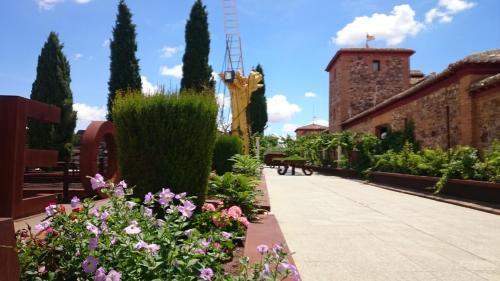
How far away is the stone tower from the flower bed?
1063 inches

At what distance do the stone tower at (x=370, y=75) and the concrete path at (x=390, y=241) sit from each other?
68.8ft

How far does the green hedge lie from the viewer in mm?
3977

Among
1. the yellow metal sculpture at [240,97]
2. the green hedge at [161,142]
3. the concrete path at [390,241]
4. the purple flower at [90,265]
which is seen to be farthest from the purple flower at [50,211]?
the yellow metal sculpture at [240,97]

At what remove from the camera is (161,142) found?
3.97m

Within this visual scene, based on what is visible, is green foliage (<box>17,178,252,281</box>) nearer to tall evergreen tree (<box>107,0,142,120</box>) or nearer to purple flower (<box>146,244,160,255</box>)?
purple flower (<box>146,244,160,255</box>)

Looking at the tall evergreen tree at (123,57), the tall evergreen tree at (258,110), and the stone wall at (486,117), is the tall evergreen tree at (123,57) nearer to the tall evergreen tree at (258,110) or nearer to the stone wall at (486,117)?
the stone wall at (486,117)

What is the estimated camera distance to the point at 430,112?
14242mm

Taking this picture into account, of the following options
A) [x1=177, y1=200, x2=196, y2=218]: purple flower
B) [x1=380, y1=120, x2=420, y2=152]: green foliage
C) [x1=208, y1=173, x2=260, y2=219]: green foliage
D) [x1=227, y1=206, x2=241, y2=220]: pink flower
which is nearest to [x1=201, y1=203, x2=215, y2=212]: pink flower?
[x1=227, y1=206, x2=241, y2=220]: pink flower

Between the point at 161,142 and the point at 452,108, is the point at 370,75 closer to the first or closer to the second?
the point at 452,108

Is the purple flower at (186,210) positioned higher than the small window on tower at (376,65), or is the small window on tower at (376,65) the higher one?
the small window on tower at (376,65)

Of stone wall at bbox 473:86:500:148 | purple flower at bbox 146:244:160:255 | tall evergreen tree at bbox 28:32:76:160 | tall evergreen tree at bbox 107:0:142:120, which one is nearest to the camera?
purple flower at bbox 146:244:160:255

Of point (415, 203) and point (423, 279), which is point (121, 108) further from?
point (415, 203)

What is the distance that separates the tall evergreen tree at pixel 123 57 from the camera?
24.3 metres

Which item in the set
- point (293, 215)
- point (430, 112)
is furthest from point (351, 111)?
point (293, 215)
